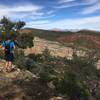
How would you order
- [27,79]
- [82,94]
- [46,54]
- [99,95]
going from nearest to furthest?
1. [27,79]
2. [82,94]
3. [99,95]
4. [46,54]

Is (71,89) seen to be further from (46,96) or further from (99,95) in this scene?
(99,95)

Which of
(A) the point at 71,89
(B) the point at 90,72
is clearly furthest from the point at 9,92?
(B) the point at 90,72

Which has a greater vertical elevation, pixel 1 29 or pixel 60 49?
pixel 1 29

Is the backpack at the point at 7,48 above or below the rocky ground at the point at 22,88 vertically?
above

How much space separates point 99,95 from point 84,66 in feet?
30.4

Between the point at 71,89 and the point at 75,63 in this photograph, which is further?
the point at 75,63

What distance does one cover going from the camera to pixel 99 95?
20.9m

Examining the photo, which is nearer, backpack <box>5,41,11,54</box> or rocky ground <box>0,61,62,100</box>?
rocky ground <box>0,61,62,100</box>

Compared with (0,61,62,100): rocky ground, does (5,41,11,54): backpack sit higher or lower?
higher

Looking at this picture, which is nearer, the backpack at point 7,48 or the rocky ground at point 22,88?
the rocky ground at point 22,88

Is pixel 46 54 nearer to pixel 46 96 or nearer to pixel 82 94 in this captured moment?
pixel 82 94

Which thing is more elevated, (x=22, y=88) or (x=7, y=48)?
(x=7, y=48)

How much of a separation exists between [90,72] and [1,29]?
15.5 m

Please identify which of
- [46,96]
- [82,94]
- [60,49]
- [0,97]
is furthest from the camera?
[60,49]
